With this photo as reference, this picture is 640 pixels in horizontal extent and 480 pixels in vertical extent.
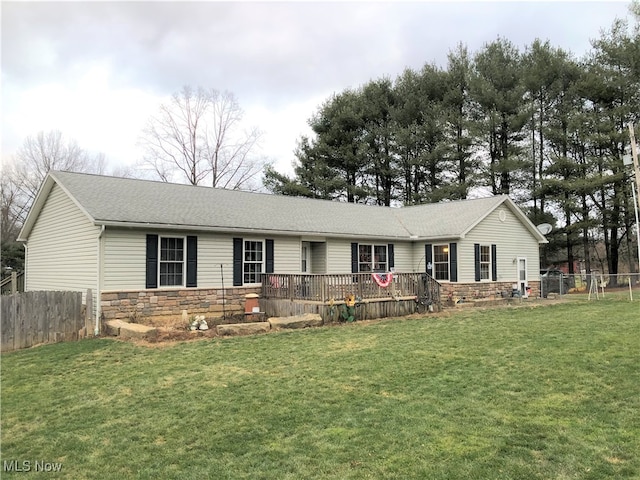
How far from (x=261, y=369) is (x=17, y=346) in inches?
238

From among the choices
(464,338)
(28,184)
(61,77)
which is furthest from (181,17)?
(28,184)

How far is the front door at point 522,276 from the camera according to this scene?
768 inches

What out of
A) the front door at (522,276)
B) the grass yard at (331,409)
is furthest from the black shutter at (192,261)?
the front door at (522,276)

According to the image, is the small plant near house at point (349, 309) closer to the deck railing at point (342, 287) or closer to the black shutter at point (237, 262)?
the deck railing at point (342, 287)

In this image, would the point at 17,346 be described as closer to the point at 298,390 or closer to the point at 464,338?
the point at 298,390

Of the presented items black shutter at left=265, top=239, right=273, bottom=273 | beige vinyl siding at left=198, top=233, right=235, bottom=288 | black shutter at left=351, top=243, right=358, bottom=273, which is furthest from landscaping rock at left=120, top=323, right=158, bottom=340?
black shutter at left=351, top=243, right=358, bottom=273

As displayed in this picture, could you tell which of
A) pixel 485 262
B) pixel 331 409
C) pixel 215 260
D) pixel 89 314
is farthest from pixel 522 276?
pixel 331 409

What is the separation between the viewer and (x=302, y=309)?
12.5 metres

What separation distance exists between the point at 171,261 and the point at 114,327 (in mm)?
2736

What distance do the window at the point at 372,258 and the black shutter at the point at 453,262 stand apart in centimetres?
248

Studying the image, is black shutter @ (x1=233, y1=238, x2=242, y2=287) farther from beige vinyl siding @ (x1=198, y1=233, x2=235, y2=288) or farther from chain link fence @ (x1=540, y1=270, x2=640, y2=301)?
chain link fence @ (x1=540, y1=270, x2=640, y2=301)

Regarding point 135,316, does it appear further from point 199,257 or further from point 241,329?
point 241,329

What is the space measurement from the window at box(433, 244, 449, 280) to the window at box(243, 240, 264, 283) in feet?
24.2

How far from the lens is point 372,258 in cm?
1803
